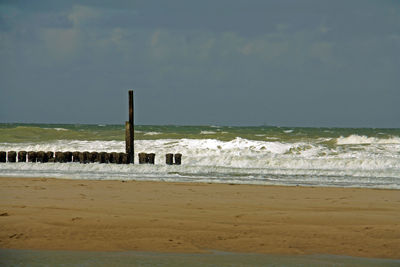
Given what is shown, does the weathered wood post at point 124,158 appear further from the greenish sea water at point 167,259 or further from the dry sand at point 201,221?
the greenish sea water at point 167,259

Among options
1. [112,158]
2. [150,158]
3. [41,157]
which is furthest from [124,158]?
[41,157]

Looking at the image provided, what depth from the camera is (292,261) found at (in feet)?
16.8

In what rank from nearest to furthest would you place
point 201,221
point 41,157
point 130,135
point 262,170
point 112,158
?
1. point 201,221
2. point 262,170
3. point 112,158
4. point 41,157
5. point 130,135

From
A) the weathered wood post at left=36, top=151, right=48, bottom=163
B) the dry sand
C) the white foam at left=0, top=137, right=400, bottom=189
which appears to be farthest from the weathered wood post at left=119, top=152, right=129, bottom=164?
the dry sand

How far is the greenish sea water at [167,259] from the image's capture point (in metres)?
4.95

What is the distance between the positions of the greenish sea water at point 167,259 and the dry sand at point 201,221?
20 centimetres

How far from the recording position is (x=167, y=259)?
5.14 meters

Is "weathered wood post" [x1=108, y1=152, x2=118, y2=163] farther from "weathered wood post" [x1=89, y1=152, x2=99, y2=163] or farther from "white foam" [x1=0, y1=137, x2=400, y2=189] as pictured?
"white foam" [x1=0, y1=137, x2=400, y2=189]

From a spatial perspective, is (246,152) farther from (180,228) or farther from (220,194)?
(180,228)

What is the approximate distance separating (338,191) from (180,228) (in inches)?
205

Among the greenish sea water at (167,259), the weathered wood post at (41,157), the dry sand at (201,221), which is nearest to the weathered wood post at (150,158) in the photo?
the weathered wood post at (41,157)

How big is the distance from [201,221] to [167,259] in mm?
1688

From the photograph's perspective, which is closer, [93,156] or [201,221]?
[201,221]

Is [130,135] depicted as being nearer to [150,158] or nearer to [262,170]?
[150,158]
